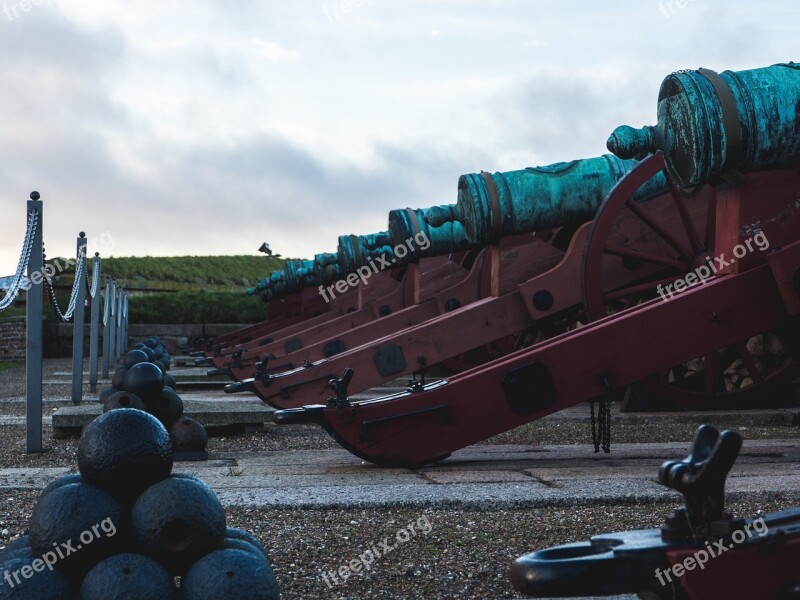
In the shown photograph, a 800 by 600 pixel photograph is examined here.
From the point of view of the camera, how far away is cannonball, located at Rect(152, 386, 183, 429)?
5.57 metres

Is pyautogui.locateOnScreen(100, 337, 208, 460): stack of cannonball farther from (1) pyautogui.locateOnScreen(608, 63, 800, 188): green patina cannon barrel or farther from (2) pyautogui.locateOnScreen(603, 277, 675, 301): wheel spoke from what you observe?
(1) pyautogui.locateOnScreen(608, 63, 800, 188): green patina cannon barrel

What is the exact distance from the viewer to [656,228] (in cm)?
646

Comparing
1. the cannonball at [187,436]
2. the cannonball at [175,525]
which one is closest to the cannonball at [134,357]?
the cannonball at [187,436]

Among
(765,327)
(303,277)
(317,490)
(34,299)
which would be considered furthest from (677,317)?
(303,277)

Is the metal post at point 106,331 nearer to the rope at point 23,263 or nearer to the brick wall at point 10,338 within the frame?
the rope at point 23,263

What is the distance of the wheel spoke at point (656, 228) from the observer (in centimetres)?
644

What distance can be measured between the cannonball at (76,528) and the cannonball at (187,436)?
128 inches

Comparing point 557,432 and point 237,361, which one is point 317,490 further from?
point 237,361

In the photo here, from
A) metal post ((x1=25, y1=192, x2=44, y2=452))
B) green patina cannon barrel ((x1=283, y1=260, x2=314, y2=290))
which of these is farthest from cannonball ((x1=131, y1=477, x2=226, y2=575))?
green patina cannon barrel ((x1=283, y1=260, x2=314, y2=290))

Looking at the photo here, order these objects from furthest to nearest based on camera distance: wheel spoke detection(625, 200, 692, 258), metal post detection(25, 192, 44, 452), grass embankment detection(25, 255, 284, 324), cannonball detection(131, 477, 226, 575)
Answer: grass embankment detection(25, 255, 284, 324)
wheel spoke detection(625, 200, 692, 258)
metal post detection(25, 192, 44, 452)
cannonball detection(131, 477, 226, 575)

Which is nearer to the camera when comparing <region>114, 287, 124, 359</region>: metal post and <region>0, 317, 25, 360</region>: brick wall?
<region>114, 287, 124, 359</region>: metal post

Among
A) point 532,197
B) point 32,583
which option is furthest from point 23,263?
point 32,583

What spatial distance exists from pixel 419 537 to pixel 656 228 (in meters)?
3.84

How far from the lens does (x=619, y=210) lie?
6312 mm
